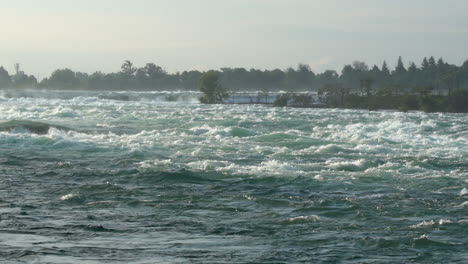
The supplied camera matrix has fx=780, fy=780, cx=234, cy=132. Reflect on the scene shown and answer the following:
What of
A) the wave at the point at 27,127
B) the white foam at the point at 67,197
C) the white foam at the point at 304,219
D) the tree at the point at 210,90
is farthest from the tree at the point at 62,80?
the white foam at the point at 304,219

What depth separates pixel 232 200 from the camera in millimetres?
16453

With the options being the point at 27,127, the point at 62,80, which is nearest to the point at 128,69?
the point at 62,80

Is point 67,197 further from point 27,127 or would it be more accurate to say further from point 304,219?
point 27,127

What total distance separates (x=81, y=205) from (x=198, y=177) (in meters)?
4.66

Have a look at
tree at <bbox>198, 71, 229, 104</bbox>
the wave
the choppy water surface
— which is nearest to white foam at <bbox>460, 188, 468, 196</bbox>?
the choppy water surface

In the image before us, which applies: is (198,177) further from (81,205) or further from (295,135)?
(295,135)

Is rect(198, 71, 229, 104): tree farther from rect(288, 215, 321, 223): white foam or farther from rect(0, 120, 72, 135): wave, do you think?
rect(288, 215, 321, 223): white foam

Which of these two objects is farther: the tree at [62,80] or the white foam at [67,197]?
the tree at [62,80]

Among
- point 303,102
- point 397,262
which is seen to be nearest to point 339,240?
point 397,262

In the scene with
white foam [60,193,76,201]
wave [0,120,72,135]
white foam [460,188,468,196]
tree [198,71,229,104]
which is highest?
tree [198,71,229,104]

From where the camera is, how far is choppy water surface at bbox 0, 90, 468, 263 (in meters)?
11.8

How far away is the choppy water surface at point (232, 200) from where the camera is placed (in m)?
11.8

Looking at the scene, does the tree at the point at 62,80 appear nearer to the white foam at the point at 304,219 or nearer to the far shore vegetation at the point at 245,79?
the far shore vegetation at the point at 245,79

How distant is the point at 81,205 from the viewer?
15.7m
